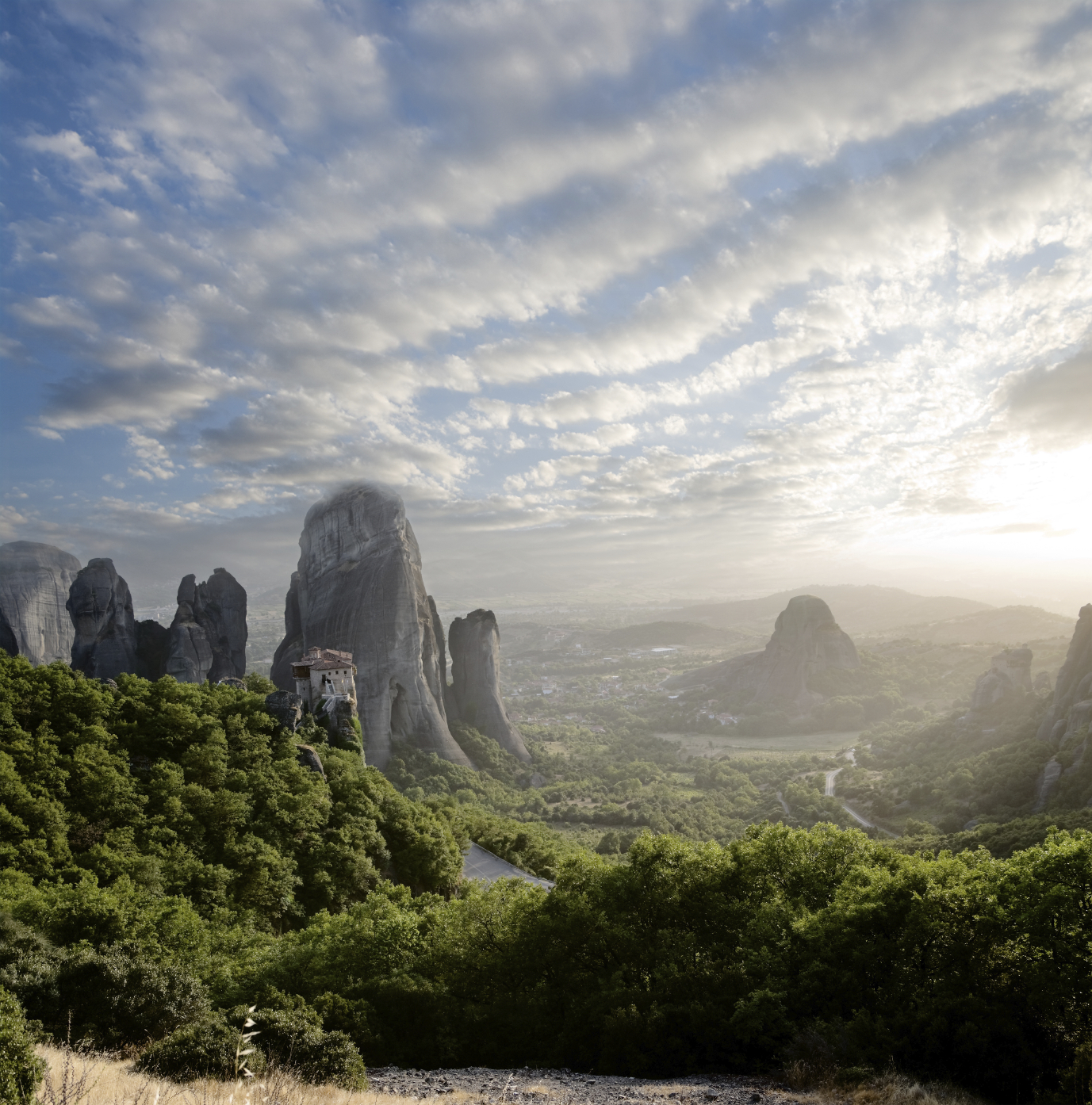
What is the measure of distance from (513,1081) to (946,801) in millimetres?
55838

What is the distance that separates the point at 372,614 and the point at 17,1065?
5656 centimetres

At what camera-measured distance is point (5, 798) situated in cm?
1914

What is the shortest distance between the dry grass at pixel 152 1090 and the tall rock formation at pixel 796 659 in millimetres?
122134

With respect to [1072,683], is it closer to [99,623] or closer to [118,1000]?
[118,1000]

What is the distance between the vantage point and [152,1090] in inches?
370

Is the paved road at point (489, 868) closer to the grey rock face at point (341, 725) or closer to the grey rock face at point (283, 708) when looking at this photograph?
the grey rock face at point (341, 725)

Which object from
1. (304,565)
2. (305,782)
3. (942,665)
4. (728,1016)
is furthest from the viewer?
(942,665)

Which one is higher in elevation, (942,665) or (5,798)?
(5,798)

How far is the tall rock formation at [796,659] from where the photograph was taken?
405 feet

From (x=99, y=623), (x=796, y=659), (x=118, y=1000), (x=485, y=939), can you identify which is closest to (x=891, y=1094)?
(x=485, y=939)

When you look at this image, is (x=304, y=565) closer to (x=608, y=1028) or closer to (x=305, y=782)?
(x=305, y=782)

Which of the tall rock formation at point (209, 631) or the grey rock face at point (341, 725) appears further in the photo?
the tall rock formation at point (209, 631)

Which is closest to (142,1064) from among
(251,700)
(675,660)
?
(251,700)

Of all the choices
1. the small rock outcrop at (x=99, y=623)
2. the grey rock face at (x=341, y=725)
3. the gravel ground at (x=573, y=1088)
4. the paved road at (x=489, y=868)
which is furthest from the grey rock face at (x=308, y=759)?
the small rock outcrop at (x=99, y=623)
